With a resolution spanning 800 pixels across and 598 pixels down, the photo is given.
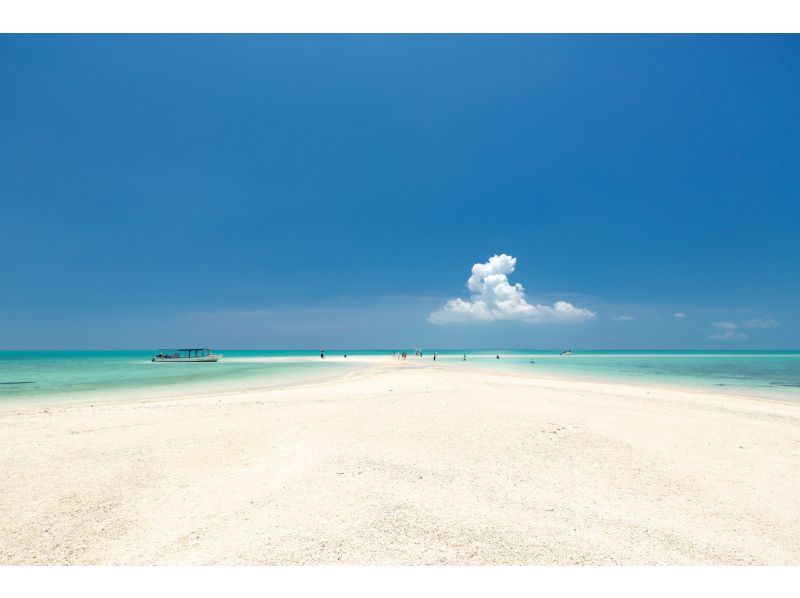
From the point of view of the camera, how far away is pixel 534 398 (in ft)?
61.9

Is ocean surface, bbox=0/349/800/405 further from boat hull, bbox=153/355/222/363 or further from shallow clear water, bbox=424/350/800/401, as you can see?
boat hull, bbox=153/355/222/363

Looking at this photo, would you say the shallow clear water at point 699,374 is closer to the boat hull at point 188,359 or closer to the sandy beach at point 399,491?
the sandy beach at point 399,491

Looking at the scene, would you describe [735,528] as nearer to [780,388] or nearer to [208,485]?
[208,485]

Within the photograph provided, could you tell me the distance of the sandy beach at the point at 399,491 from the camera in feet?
17.3

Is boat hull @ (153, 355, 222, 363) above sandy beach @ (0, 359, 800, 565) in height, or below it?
below

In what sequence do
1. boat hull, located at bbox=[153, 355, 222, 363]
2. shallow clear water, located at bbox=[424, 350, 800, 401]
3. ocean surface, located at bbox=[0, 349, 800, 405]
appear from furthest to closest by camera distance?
1. boat hull, located at bbox=[153, 355, 222, 363]
2. shallow clear water, located at bbox=[424, 350, 800, 401]
3. ocean surface, located at bbox=[0, 349, 800, 405]

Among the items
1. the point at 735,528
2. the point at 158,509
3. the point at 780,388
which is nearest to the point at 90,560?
the point at 158,509

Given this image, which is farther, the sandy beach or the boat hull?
the boat hull

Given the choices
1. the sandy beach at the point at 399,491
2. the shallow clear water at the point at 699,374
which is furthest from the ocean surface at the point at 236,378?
the sandy beach at the point at 399,491

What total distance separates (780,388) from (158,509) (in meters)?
40.0

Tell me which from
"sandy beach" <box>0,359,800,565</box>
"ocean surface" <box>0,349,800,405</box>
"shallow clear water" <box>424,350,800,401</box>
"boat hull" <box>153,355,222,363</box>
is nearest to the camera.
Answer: "sandy beach" <box>0,359,800,565</box>

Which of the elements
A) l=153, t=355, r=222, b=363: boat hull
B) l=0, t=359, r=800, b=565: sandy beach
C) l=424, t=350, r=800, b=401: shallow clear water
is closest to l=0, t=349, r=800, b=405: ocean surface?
l=424, t=350, r=800, b=401: shallow clear water

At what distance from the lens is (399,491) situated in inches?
277

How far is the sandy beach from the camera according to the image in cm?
526
